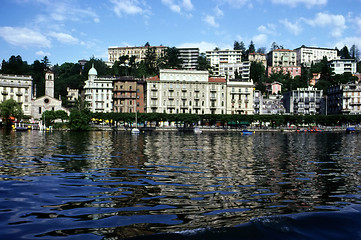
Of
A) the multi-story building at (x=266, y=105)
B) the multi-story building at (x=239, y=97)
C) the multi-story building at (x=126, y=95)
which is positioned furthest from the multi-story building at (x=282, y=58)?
the multi-story building at (x=126, y=95)

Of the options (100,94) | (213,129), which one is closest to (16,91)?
(100,94)

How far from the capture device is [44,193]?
13.1 m

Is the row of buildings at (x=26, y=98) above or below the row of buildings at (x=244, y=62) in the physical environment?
below

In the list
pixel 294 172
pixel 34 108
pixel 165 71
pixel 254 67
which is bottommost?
pixel 294 172

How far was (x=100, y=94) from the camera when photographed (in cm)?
11419

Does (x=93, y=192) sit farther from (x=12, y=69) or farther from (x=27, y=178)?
(x=12, y=69)

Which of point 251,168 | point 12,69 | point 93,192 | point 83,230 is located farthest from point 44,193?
point 12,69

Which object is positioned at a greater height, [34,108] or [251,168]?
[34,108]

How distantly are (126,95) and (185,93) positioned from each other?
1940cm

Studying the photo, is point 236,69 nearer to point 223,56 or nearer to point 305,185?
point 223,56

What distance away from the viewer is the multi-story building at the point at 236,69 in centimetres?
17575

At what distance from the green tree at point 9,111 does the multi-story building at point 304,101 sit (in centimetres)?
9172

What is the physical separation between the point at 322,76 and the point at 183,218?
16140cm

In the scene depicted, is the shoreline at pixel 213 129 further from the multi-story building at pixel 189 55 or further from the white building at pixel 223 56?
the multi-story building at pixel 189 55
